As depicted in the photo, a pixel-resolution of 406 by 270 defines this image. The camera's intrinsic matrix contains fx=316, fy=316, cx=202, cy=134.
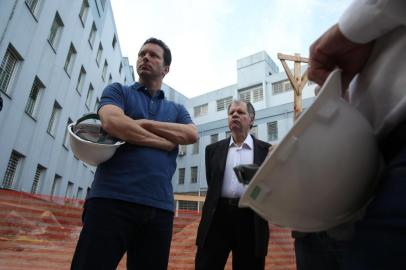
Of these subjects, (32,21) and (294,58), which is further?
(32,21)

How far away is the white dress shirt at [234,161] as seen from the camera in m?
2.95

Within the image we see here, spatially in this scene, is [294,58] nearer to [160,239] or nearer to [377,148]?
[160,239]

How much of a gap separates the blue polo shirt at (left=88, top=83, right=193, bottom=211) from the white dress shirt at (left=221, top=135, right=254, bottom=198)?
1016 millimetres

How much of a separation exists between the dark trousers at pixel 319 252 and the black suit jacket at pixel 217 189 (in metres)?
1.14

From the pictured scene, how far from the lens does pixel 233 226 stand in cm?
276

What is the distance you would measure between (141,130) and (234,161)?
152cm

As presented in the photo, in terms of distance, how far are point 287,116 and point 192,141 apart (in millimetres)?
21535

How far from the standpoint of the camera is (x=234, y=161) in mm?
3232

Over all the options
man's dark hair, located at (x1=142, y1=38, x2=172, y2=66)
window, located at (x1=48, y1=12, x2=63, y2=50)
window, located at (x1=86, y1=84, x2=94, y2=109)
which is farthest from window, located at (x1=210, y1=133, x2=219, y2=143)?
man's dark hair, located at (x1=142, y1=38, x2=172, y2=66)

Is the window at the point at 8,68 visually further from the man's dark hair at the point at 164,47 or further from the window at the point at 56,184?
the man's dark hair at the point at 164,47

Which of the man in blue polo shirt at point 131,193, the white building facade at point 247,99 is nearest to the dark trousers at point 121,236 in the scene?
the man in blue polo shirt at point 131,193

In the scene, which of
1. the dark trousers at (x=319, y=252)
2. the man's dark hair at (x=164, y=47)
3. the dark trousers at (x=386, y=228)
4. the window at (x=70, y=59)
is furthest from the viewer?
the window at (x=70, y=59)

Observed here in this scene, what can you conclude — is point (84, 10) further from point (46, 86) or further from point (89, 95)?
point (46, 86)

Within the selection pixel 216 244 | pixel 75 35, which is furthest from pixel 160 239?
pixel 75 35
